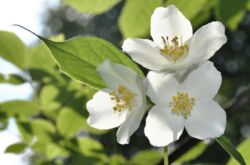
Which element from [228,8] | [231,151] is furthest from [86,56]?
[228,8]

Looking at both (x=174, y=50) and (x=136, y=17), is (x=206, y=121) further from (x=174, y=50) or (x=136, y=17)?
(x=136, y=17)

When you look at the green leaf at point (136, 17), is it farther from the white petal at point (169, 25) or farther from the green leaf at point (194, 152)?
the green leaf at point (194, 152)

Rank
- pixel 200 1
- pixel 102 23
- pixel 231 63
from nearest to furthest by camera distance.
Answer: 1. pixel 200 1
2. pixel 231 63
3. pixel 102 23

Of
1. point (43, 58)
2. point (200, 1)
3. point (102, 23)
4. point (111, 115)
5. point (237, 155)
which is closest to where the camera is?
point (237, 155)

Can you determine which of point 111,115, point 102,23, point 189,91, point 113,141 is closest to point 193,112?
point 189,91

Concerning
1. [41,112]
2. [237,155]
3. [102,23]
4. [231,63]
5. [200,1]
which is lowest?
[231,63]

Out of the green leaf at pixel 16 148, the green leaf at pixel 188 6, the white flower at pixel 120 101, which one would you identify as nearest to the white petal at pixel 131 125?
the white flower at pixel 120 101

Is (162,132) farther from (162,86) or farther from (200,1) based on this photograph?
(200,1)
